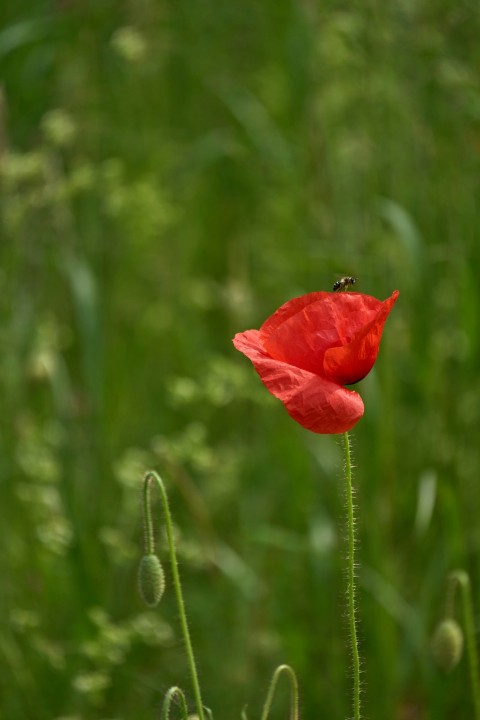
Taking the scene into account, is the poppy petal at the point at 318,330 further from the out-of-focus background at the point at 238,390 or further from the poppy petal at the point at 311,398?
the out-of-focus background at the point at 238,390

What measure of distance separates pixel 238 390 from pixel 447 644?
3.37ft

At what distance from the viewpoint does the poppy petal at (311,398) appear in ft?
4.07

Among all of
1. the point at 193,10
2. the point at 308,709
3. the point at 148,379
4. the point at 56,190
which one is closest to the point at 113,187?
the point at 56,190

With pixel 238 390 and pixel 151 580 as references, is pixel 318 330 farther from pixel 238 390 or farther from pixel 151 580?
pixel 238 390

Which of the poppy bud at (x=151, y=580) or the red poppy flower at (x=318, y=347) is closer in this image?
the red poppy flower at (x=318, y=347)

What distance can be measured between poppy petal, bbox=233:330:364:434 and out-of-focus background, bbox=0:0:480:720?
96cm

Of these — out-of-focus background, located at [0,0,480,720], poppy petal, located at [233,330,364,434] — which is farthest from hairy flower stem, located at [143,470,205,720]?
out-of-focus background, located at [0,0,480,720]

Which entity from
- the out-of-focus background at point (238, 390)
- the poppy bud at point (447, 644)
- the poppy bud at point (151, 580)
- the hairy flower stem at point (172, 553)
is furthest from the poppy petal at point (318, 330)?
the out-of-focus background at point (238, 390)

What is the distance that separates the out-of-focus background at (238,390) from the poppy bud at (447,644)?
1.28ft

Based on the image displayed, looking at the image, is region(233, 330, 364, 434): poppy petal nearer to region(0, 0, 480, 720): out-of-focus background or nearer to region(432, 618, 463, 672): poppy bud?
region(432, 618, 463, 672): poppy bud

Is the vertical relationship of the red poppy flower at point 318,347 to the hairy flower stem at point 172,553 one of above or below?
above

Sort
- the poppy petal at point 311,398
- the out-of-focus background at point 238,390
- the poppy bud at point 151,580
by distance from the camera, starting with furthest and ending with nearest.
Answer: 1. the out-of-focus background at point 238,390
2. the poppy bud at point 151,580
3. the poppy petal at point 311,398

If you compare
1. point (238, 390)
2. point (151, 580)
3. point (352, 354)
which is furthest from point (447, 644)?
point (238, 390)

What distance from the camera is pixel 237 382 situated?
8.51 feet
